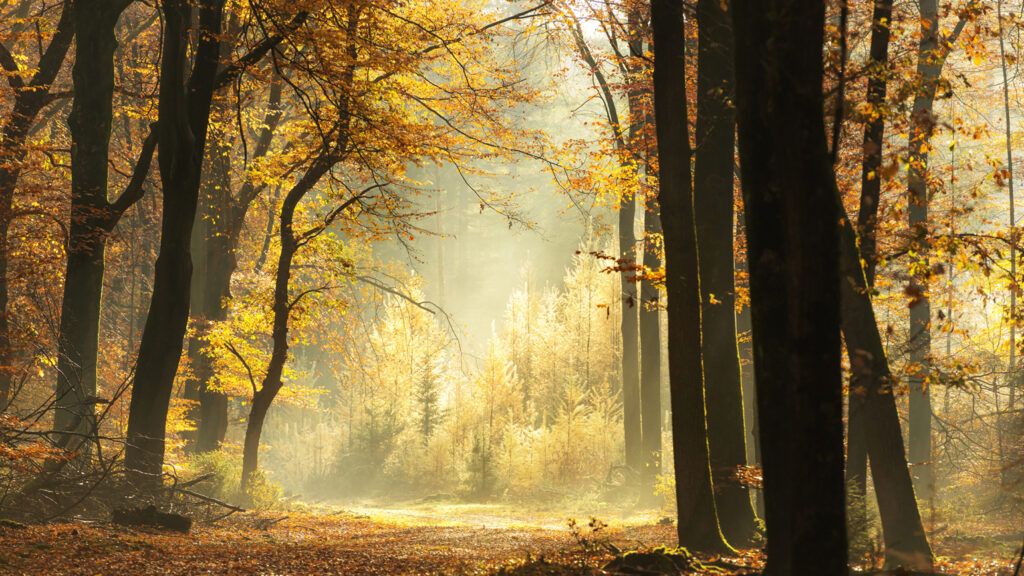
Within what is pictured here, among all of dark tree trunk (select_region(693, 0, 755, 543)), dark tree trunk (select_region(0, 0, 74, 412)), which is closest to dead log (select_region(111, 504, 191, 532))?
dark tree trunk (select_region(0, 0, 74, 412))

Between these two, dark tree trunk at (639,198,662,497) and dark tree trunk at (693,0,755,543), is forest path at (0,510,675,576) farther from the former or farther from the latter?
dark tree trunk at (639,198,662,497)

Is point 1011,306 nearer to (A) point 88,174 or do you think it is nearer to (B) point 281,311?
(A) point 88,174

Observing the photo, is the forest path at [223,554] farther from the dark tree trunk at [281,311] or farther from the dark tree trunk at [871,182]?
the dark tree trunk at [281,311]

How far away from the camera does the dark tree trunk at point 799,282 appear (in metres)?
3.05

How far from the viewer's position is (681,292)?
5.93 meters

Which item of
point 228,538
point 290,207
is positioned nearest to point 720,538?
point 228,538

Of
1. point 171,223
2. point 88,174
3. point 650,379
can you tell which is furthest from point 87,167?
point 650,379

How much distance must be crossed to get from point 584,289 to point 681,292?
1593 cm

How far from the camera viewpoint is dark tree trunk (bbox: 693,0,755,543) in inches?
275

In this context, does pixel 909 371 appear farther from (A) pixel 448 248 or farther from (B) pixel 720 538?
(A) pixel 448 248

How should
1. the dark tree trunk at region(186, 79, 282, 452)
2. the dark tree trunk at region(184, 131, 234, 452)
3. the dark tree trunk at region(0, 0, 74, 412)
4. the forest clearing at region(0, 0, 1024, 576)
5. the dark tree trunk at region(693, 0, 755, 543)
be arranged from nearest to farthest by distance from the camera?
1. the forest clearing at region(0, 0, 1024, 576)
2. the dark tree trunk at region(693, 0, 755, 543)
3. the dark tree trunk at region(0, 0, 74, 412)
4. the dark tree trunk at region(186, 79, 282, 452)
5. the dark tree trunk at region(184, 131, 234, 452)

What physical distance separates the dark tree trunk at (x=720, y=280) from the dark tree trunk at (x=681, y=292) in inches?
40.0

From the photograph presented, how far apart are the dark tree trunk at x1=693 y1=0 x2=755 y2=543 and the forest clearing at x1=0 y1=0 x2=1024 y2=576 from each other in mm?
29

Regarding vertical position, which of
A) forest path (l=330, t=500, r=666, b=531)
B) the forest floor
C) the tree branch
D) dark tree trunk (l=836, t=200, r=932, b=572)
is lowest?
forest path (l=330, t=500, r=666, b=531)
